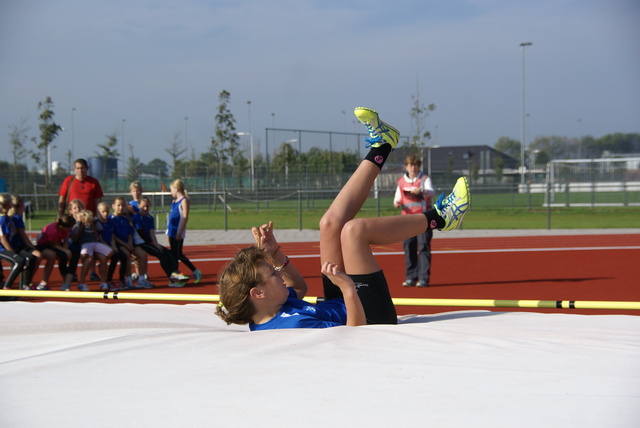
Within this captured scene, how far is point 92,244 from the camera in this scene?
7.48 metres

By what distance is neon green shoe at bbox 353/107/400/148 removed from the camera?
3.88 m

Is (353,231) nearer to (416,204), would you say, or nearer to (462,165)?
(416,204)

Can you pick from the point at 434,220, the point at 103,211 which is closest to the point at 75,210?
the point at 103,211

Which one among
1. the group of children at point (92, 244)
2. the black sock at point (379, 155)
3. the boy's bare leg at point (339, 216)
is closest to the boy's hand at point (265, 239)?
the boy's bare leg at point (339, 216)

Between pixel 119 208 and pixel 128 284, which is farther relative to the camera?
pixel 119 208

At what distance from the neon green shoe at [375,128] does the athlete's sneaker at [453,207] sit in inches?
18.3

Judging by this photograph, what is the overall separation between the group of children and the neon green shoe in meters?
4.44

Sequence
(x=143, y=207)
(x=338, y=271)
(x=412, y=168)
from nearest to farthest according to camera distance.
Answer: (x=338, y=271) → (x=412, y=168) → (x=143, y=207)

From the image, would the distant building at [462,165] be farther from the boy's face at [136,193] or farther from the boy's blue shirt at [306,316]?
the boy's blue shirt at [306,316]

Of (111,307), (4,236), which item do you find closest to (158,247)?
(4,236)

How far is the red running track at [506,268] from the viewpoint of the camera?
6.80 meters

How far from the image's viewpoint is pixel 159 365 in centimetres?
230

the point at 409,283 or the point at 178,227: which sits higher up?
the point at 178,227

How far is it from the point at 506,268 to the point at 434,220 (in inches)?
227
